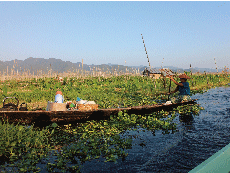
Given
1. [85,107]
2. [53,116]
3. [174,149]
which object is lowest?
[174,149]

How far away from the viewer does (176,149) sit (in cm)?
559

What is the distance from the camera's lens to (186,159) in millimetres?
4988

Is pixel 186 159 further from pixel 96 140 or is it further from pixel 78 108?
pixel 78 108

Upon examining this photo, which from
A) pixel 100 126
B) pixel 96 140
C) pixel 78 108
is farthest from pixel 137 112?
pixel 96 140

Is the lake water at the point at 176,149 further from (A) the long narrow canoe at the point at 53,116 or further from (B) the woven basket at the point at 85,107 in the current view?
(B) the woven basket at the point at 85,107

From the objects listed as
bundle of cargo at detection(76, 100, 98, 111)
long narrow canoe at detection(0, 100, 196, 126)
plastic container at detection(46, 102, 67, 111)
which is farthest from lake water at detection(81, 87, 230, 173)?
plastic container at detection(46, 102, 67, 111)

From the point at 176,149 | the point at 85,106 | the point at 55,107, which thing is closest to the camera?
the point at 176,149

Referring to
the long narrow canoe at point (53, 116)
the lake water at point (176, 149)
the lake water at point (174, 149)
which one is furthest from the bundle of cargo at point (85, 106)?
the lake water at point (176, 149)

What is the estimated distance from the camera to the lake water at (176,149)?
15.2ft

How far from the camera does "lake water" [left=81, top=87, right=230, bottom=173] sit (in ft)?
15.2

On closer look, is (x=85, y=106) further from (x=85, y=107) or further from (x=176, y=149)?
(x=176, y=149)

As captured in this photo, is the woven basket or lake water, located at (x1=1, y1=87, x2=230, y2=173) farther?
the woven basket

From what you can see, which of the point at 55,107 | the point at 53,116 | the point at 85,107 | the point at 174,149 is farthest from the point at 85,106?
the point at 174,149

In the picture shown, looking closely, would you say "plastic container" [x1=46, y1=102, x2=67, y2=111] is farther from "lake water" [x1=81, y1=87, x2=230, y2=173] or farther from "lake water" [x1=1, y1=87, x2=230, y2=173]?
"lake water" [x1=81, y1=87, x2=230, y2=173]
